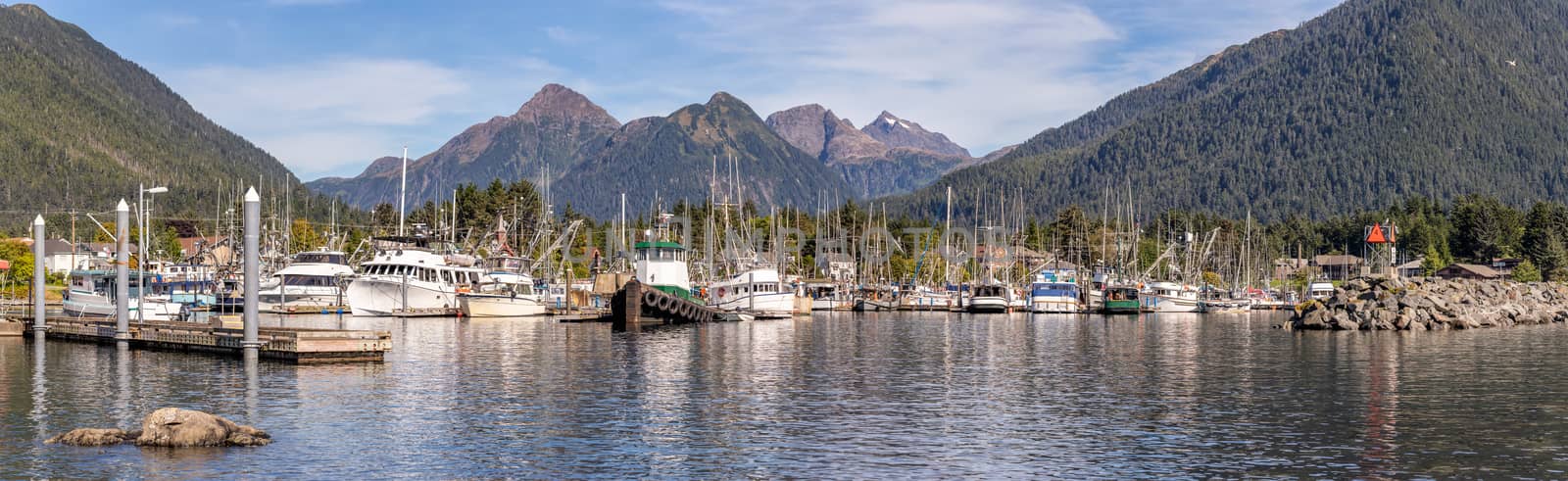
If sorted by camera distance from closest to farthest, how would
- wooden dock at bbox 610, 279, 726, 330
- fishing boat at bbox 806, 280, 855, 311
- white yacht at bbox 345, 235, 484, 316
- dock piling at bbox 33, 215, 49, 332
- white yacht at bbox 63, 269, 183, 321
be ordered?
dock piling at bbox 33, 215, 49, 332
white yacht at bbox 63, 269, 183, 321
wooden dock at bbox 610, 279, 726, 330
white yacht at bbox 345, 235, 484, 316
fishing boat at bbox 806, 280, 855, 311

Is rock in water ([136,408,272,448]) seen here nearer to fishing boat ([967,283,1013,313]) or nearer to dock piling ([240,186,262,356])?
dock piling ([240,186,262,356])

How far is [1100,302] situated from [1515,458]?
408ft

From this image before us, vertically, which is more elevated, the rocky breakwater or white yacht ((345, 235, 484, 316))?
white yacht ((345, 235, 484, 316))

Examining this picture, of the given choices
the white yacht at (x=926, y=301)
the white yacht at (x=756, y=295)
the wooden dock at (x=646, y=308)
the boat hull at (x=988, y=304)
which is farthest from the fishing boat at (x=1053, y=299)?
the wooden dock at (x=646, y=308)

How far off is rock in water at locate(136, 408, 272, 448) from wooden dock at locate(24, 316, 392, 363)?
2539 centimetres

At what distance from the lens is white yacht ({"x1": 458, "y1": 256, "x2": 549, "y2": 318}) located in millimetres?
117325

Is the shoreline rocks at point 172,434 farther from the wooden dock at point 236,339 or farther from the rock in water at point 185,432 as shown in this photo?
the wooden dock at point 236,339

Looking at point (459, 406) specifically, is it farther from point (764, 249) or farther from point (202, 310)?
point (764, 249)

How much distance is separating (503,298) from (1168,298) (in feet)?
270

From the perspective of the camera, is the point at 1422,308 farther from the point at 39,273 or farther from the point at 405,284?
the point at 39,273

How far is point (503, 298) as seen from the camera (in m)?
120

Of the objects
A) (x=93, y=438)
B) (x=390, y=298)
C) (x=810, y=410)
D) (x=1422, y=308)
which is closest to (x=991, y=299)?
(x=1422, y=308)

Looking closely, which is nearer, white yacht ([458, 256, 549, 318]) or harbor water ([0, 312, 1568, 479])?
harbor water ([0, 312, 1568, 479])

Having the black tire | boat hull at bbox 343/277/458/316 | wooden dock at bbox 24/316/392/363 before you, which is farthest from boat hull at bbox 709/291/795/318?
wooden dock at bbox 24/316/392/363
